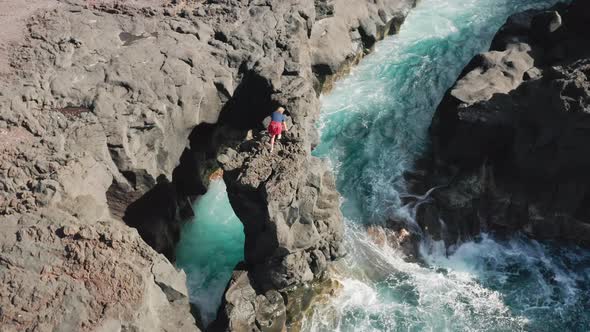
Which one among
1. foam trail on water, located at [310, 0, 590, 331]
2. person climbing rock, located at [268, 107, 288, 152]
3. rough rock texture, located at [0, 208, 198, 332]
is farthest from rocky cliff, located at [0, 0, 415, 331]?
foam trail on water, located at [310, 0, 590, 331]

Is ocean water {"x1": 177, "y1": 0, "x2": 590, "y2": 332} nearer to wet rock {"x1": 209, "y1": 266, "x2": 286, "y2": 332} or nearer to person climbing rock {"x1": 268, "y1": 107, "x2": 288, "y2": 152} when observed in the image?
wet rock {"x1": 209, "y1": 266, "x2": 286, "y2": 332}

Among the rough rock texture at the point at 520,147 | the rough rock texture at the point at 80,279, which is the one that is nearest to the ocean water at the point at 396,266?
the rough rock texture at the point at 520,147

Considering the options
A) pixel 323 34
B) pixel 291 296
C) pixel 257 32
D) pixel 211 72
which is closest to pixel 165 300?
pixel 291 296

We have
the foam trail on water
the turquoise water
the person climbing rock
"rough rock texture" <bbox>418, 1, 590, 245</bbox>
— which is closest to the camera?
the person climbing rock

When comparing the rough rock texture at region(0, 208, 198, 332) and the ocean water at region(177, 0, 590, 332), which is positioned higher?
the rough rock texture at region(0, 208, 198, 332)

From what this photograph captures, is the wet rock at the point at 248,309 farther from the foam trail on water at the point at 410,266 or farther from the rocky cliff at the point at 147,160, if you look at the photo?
the foam trail on water at the point at 410,266

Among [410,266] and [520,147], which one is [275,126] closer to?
[410,266]
